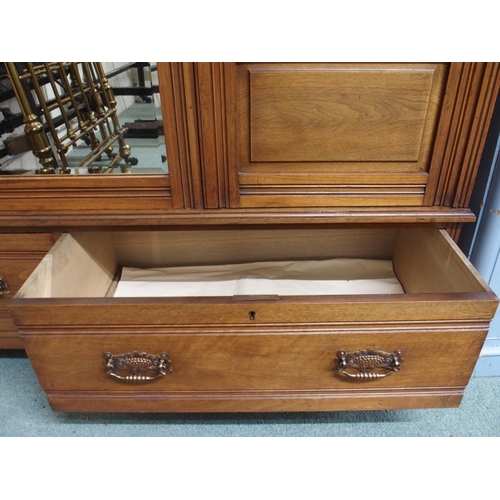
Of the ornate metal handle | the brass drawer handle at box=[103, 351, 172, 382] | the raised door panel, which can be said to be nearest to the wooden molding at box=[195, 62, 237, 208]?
the raised door panel

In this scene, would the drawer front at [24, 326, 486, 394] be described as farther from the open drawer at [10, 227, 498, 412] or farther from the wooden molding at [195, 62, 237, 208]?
the wooden molding at [195, 62, 237, 208]

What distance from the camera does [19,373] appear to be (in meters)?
0.87

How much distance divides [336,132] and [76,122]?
0.42 metres

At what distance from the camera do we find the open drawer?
551 mm

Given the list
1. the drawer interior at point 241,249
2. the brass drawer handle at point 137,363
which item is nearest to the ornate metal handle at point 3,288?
the drawer interior at point 241,249

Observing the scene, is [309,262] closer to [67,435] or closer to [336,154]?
[336,154]

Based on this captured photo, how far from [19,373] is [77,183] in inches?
18.6

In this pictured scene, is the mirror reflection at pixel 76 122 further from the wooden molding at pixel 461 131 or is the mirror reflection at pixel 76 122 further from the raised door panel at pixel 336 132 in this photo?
the wooden molding at pixel 461 131

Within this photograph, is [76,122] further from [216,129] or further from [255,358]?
[255,358]

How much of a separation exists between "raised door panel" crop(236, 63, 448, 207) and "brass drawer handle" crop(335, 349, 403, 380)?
0.24m

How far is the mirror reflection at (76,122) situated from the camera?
0.63 meters

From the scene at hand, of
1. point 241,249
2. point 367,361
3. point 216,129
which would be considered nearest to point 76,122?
point 216,129

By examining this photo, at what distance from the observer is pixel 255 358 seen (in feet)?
1.94
